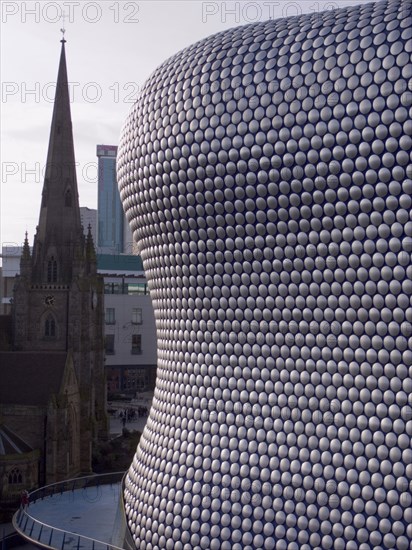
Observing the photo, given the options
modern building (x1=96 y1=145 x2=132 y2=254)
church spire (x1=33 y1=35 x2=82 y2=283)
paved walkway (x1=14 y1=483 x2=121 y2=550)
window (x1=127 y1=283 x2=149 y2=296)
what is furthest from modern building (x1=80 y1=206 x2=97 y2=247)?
paved walkway (x1=14 y1=483 x2=121 y2=550)

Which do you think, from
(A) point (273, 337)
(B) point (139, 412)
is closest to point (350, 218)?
(A) point (273, 337)

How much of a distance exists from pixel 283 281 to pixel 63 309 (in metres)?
26.9

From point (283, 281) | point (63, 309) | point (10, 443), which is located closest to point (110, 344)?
point (63, 309)

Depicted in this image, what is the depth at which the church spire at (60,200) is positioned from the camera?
50.7m

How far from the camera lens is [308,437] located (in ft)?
82.5

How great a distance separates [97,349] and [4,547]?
825 inches

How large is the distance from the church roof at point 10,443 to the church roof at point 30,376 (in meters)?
1.45

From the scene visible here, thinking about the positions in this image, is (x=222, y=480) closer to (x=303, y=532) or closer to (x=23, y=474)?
(x=303, y=532)

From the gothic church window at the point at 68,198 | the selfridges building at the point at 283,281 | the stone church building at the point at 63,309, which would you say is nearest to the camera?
the selfridges building at the point at 283,281

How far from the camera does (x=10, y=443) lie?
4175 centimetres

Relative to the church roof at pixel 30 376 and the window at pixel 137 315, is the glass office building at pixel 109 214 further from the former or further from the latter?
the church roof at pixel 30 376

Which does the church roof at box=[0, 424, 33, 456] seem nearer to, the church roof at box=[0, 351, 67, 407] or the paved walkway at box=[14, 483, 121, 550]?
the church roof at box=[0, 351, 67, 407]

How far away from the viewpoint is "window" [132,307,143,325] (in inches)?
3165

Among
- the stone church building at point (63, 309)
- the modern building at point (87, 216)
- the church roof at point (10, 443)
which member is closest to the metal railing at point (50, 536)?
the church roof at point (10, 443)
